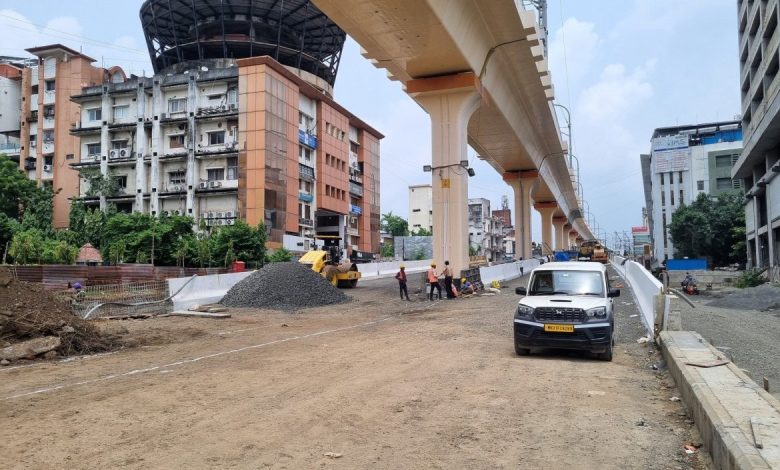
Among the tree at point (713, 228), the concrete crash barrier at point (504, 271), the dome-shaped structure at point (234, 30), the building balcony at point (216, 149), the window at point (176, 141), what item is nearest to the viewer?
the concrete crash barrier at point (504, 271)

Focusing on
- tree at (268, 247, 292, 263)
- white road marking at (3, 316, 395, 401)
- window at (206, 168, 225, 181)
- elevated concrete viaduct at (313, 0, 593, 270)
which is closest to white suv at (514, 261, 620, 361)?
white road marking at (3, 316, 395, 401)

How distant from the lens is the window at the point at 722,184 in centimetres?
8738

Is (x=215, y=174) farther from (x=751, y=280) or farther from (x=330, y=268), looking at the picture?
(x=751, y=280)

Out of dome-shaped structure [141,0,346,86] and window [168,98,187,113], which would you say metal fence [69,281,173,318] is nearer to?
window [168,98,187,113]

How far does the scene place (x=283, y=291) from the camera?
21.6m

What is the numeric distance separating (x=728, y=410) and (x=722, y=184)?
3890 inches

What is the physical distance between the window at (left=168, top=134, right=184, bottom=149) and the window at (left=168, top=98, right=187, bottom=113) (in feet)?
9.04

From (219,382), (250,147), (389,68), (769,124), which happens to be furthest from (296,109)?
(219,382)

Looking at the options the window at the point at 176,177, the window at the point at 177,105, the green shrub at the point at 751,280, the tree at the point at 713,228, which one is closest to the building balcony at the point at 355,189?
the window at the point at 176,177

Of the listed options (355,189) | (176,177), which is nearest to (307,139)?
(355,189)

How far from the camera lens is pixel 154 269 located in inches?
1002

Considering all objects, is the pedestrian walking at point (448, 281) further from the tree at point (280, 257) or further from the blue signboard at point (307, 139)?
the blue signboard at point (307, 139)

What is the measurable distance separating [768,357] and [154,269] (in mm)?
24202

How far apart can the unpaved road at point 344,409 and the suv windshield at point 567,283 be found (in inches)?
51.1
